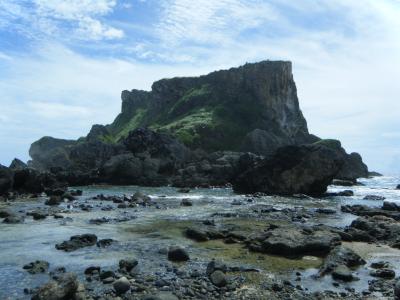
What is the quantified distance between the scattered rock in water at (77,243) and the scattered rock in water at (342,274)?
16.7 metres

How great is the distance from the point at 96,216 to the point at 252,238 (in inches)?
873

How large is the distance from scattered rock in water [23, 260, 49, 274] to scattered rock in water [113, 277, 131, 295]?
5.41 metres

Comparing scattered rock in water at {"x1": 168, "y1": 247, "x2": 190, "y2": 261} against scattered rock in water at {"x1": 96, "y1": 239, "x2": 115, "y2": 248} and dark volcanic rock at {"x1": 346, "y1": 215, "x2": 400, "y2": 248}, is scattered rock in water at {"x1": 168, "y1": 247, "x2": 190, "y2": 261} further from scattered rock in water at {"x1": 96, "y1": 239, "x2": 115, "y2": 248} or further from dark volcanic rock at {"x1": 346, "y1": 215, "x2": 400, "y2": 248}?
dark volcanic rock at {"x1": 346, "y1": 215, "x2": 400, "y2": 248}

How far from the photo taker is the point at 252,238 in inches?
1344

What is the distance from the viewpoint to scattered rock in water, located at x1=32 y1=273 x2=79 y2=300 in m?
19.7

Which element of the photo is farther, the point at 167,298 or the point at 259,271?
the point at 259,271

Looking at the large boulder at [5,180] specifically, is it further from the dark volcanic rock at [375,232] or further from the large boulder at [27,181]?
the dark volcanic rock at [375,232]

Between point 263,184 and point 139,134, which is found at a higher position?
point 139,134

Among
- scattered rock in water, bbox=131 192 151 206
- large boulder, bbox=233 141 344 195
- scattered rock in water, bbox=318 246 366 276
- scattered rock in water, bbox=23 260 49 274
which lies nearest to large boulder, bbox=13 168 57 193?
scattered rock in water, bbox=131 192 151 206

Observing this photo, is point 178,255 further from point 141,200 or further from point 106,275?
point 141,200

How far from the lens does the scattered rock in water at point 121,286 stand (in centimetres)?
2156

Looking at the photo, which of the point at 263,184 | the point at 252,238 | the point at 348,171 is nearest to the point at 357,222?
the point at 252,238

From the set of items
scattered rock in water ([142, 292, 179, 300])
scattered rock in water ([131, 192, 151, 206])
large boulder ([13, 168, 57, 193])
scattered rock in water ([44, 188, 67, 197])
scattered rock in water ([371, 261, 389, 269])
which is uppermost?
large boulder ([13, 168, 57, 193])

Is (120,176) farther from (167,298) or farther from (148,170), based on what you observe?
(167,298)
